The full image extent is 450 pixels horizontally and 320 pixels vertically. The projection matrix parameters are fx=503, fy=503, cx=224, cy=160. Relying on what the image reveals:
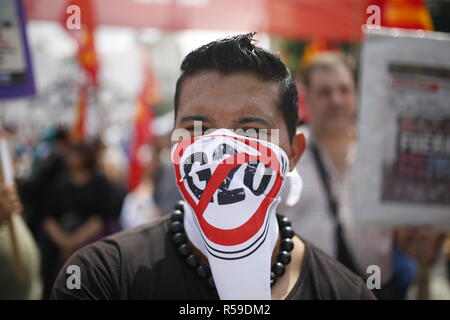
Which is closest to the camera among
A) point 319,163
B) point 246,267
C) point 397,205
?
point 246,267

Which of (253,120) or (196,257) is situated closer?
(253,120)

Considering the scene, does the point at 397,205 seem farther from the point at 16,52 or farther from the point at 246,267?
the point at 16,52

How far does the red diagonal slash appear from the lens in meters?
1.07

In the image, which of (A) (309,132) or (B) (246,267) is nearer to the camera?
(B) (246,267)

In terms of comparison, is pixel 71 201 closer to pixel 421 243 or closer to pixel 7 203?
pixel 7 203

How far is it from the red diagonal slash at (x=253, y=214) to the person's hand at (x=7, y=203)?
3.40 ft

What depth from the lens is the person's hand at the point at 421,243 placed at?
2.16m

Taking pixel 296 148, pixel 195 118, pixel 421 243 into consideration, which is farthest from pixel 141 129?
pixel 195 118

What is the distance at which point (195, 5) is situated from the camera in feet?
10.8

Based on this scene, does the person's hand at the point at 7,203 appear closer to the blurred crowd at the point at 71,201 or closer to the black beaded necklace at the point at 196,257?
the black beaded necklace at the point at 196,257

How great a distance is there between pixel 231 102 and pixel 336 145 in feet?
5.41

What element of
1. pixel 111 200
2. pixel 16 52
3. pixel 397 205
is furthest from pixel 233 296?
pixel 111 200

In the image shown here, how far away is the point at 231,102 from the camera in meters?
1.13

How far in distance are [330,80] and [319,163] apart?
0.51m
